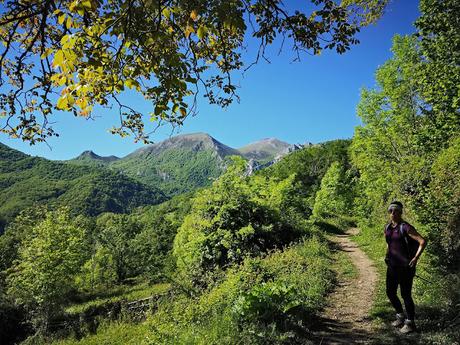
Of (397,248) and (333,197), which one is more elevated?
(333,197)

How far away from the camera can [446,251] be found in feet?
34.2

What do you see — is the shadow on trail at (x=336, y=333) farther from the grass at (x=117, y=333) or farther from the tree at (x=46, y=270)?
the tree at (x=46, y=270)

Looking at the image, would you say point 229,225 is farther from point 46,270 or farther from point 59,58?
point 46,270

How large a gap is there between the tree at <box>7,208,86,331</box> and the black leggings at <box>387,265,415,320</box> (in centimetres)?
2353

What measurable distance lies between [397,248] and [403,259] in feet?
0.65

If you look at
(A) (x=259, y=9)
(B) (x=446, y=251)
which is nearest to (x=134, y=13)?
(A) (x=259, y=9)

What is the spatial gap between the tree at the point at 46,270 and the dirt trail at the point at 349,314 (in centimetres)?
2079

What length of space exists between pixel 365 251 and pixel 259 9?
54.3 ft

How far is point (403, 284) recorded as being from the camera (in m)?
5.89

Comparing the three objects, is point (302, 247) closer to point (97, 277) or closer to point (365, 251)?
point (365, 251)

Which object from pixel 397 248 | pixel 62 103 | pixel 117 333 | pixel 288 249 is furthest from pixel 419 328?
pixel 117 333

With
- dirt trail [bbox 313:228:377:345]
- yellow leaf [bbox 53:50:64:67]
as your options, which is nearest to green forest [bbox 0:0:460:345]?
dirt trail [bbox 313:228:377:345]

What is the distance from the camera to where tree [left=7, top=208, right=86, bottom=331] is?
79.8 feet

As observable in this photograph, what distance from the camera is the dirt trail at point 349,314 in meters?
6.46
